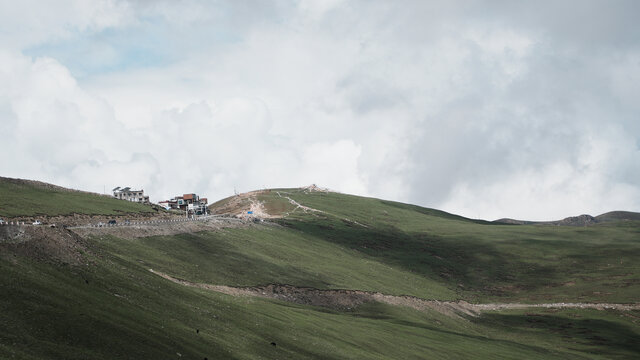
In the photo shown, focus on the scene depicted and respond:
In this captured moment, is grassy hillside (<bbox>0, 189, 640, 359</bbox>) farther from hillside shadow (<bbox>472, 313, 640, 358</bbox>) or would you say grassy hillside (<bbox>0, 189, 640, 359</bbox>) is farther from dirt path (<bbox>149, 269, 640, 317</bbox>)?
dirt path (<bbox>149, 269, 640, 317</bbox>)

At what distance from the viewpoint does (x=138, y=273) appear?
75188 millimetres

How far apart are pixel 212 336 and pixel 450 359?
47681mm

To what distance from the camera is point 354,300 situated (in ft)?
452

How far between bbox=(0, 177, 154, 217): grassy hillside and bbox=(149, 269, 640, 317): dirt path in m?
55.2

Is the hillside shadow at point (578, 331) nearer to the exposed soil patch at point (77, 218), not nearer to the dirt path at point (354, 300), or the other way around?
the dirt path at point (354, 300)

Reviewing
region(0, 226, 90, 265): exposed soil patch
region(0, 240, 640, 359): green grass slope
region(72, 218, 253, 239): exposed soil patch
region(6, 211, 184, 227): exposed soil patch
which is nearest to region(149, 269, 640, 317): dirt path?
region(0, 240, 640, 359): green grass slope

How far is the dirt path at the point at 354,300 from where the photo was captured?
11325 cm

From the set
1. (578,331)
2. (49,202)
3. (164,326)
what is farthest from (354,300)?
(164,326)

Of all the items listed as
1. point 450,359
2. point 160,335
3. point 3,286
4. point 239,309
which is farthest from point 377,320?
point 3,286

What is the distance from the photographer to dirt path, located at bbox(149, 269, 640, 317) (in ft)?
372

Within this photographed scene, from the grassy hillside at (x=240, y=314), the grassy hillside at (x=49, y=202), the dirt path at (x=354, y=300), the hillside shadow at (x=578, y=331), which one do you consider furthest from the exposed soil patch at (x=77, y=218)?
the hillside shadow at (x=578, y=331)

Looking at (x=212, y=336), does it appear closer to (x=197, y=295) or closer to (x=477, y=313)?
(x=197, y=295)

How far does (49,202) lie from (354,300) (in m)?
77.9

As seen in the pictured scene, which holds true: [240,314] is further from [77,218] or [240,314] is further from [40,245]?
[77,218]
